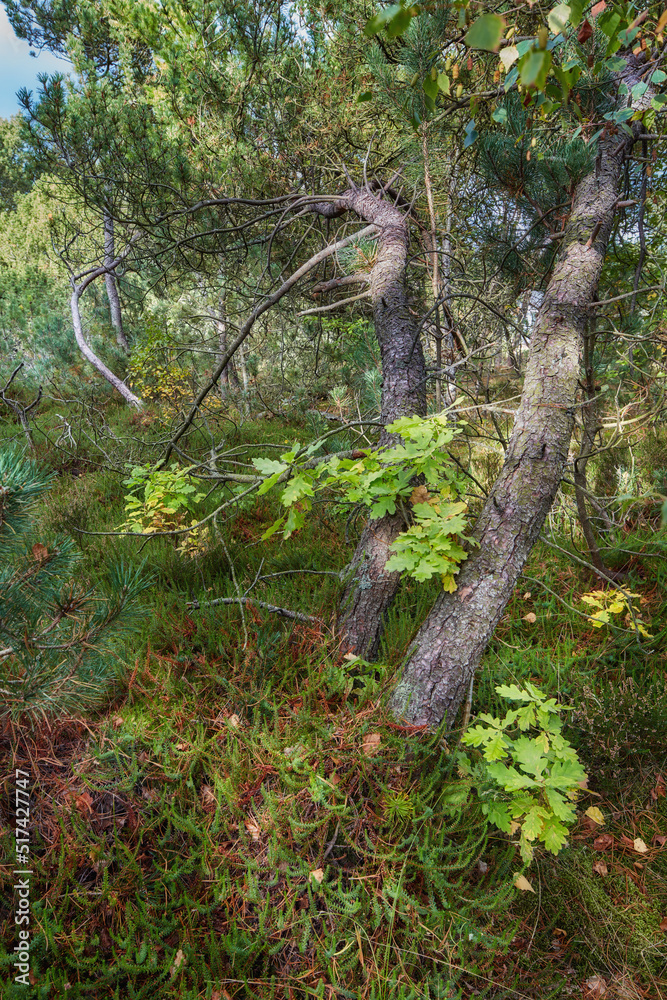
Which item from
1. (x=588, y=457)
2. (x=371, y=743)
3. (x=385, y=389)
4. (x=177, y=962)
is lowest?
(x=177, y=962)

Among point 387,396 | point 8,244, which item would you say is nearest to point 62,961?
point 387,396

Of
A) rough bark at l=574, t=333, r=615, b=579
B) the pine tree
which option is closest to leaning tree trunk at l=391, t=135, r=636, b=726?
rough bark at l=574, t=333, r=615, b=579

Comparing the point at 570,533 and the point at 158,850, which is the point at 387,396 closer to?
the point at 570,533

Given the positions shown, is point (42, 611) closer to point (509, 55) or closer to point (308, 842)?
point (308, 842)

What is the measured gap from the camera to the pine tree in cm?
133

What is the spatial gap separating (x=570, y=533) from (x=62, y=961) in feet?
11.7

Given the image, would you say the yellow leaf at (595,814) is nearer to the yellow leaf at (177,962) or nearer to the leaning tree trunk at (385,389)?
the leaning tree trunk at (385,389)

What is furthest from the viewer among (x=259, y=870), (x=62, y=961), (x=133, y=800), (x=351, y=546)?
(x=351, y=546)

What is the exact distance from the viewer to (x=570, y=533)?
3.48 meters

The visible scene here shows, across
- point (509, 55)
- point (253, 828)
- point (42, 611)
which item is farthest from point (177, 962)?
point (509, 55)

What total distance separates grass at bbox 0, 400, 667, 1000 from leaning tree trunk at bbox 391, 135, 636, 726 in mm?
223

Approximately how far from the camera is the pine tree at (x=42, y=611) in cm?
133

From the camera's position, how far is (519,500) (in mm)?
2055

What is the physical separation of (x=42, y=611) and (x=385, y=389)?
2.01m
